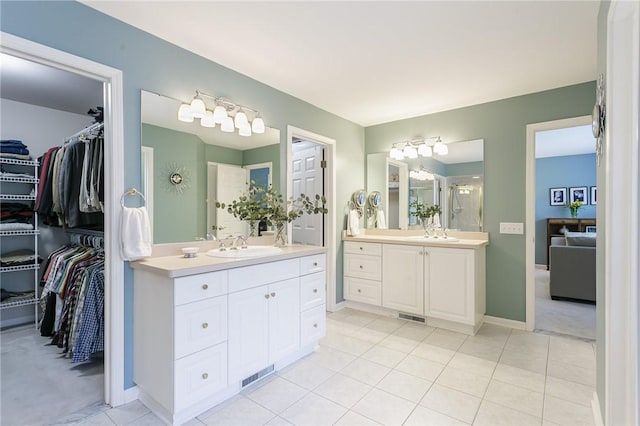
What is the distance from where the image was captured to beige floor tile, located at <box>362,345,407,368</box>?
243 centimetres

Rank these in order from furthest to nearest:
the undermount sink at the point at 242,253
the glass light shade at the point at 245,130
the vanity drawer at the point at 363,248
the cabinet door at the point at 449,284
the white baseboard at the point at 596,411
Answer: the vanity drawer at the point at 363,248, the cabinet door at the point at 449,284, the glass light shade at the point at 245,130, the undermount sink at the point at 242,253, the white baseboard at the point at 596,411

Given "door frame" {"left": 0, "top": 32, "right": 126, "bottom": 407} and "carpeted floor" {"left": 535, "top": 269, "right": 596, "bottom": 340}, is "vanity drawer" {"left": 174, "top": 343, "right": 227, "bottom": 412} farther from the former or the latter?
"carpeted floor" {"left": 535, "top": 269, "right": 596, "bottom": 340}

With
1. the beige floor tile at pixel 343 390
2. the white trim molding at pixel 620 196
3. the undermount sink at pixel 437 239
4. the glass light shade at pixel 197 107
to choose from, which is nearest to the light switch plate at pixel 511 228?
the undermount sink at pixel 437 239

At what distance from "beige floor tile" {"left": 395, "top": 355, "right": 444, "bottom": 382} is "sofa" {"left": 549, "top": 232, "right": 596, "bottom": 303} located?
2835mm

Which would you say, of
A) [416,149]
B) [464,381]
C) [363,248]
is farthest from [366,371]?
[416,149]

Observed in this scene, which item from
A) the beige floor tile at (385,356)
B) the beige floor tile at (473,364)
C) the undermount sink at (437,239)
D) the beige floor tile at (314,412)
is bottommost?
the beige floor tile at (473,364)

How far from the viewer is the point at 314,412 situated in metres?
1.82

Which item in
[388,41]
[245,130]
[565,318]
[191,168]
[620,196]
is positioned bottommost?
[565,318]

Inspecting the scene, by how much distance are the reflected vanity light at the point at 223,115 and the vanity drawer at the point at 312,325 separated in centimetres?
161

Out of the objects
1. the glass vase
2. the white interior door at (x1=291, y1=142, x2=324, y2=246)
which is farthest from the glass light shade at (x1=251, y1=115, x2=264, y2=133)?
the white interior door at (x1=291, y1=142, x2=324, y2=246)

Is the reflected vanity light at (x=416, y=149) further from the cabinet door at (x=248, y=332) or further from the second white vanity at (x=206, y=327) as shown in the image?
the cabinet door at (x=248, y=332)

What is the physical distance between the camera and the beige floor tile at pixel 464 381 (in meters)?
2.05

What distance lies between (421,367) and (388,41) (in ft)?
7.88

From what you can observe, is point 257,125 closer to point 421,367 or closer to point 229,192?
point 229,192
